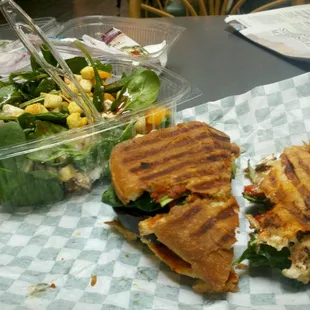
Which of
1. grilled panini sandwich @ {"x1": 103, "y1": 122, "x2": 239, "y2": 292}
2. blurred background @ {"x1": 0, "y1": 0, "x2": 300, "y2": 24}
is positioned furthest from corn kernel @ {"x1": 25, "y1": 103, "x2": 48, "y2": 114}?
blurred background @ {"x1": 0, "y1": 0, "x2": 300, "y2": 24}

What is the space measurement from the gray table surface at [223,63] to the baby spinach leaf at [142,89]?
190mm

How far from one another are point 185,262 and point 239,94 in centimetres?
69

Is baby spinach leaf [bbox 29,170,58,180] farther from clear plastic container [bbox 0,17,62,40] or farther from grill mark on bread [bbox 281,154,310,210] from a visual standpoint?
clear plastic container [bbox 0,17,62,40]

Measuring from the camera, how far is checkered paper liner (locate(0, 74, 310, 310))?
81cm

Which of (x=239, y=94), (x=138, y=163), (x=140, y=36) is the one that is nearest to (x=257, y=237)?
(x=138, y=163)

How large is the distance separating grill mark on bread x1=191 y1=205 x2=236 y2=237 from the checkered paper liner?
0.09 metres

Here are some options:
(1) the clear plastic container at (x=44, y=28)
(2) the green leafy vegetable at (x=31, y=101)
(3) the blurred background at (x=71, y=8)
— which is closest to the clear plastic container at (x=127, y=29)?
(1) the clear plastic container at (x=44, y=28)

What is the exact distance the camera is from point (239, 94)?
4.63 ft

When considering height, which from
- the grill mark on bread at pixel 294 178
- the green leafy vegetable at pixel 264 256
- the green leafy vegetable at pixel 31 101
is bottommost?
the green leafy vegetable at pixel 264 256

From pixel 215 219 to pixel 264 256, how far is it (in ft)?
0.34

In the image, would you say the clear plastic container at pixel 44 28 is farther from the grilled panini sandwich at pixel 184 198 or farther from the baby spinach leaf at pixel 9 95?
the grilled panini sandwich at pixel 184 198

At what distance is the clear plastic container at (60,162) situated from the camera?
40.1 inches

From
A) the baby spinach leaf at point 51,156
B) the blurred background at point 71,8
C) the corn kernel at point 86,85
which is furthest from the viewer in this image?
the blurred background at point 71,8

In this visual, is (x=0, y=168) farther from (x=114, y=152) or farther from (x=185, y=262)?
(x=185, y=262)
